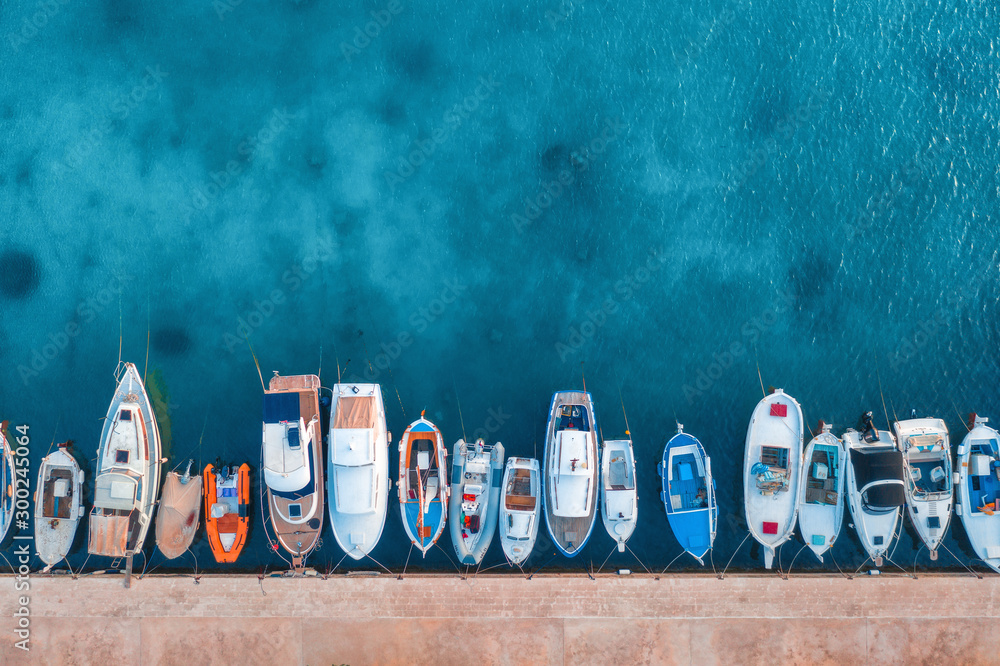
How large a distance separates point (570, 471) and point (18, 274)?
24.4 metres

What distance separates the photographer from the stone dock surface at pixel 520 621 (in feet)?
68.5

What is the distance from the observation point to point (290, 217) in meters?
22.3

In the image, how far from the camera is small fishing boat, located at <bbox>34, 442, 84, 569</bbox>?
68.5ft

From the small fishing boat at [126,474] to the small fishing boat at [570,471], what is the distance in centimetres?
1595

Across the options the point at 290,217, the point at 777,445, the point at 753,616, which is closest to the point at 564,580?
the point at 753,616

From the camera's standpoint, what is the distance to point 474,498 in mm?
20797

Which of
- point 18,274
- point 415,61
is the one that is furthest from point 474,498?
point 18,274

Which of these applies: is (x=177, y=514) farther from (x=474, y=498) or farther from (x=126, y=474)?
(x=474, y=498)

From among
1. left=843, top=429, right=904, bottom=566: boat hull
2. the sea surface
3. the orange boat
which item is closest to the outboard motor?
left=843, top=429, right=904, bottom=566: boat hull

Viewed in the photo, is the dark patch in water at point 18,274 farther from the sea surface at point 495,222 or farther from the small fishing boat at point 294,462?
the small fishing boat at point 294,462

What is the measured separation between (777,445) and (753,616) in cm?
691

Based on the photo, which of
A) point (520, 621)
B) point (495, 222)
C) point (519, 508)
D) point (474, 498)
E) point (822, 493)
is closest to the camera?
point (519, 508)

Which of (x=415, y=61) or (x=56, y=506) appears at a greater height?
(x=415, y=61)

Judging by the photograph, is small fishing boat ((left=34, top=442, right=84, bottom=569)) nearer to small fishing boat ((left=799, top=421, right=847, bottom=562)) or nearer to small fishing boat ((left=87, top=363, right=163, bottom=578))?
small fishing boat ((left=87, top=363, right=163, bottom=578))
